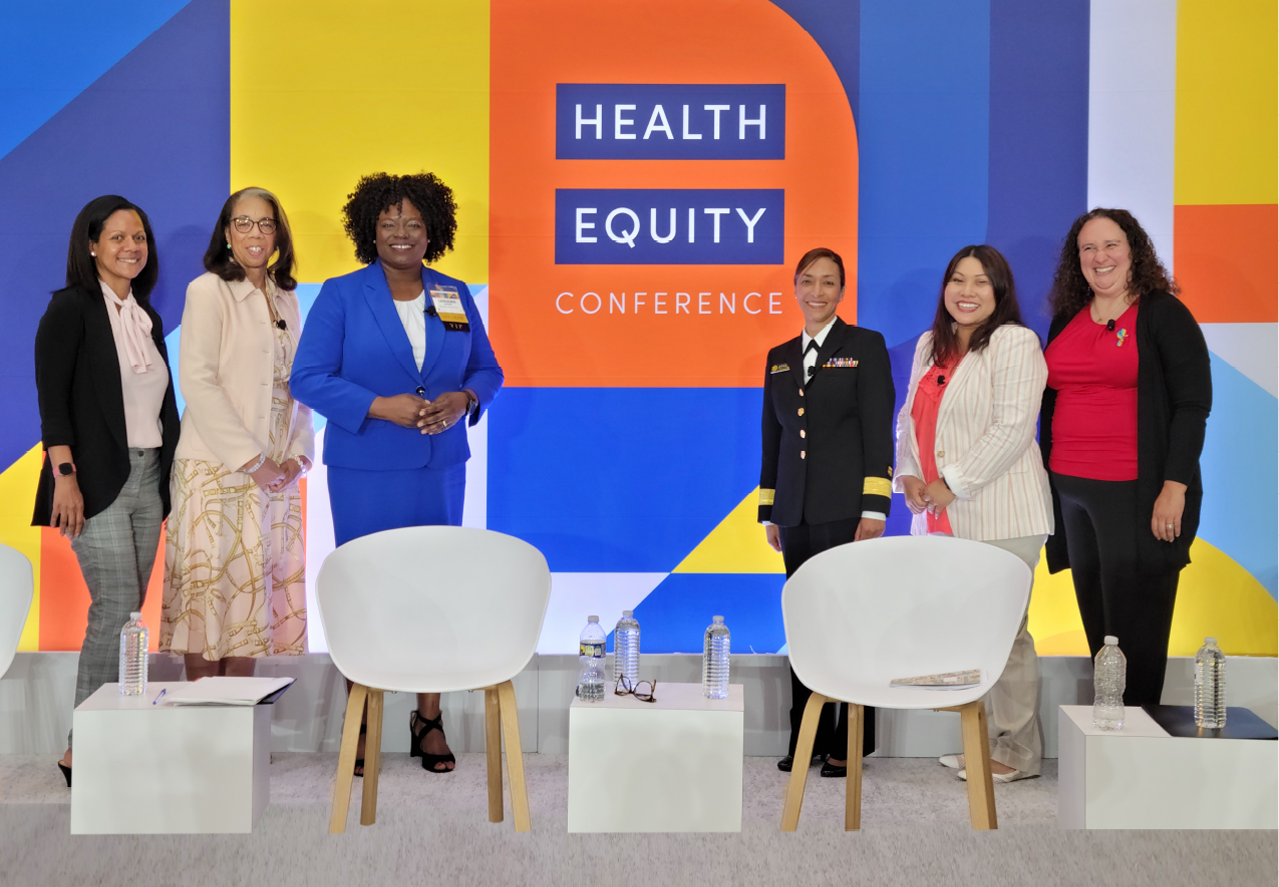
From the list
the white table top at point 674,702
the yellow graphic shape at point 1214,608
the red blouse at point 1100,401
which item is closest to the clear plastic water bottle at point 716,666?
the white table top at point 674,702

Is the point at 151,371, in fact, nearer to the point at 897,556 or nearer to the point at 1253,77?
the point at 897,556

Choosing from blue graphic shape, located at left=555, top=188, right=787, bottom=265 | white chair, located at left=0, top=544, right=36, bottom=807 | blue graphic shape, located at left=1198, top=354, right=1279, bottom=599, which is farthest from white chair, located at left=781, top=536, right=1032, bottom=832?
white chair, located at left=0, top=544, right=36, bottom=807

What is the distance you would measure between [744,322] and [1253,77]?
207 centimetres

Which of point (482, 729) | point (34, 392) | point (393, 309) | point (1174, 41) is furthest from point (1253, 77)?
point (34, 392)

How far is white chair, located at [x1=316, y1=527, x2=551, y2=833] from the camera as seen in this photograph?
109 inches

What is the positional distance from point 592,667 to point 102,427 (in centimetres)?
176

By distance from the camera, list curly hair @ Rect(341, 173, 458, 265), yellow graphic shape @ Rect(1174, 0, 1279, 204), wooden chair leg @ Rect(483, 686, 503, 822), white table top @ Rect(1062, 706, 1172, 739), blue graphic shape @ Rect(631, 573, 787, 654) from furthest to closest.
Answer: blue graphic shape @ Rect(631, 573, 787, 654) < yellow graphic shape @ Rect(1174, 0, 1279, 204) < curly hair @ Rect(341, 173, 458, 265) < wooden chair leg @ Rect(483, 686, 503, 822) < white table top @ Rect(1062, 706, 1172, 739)

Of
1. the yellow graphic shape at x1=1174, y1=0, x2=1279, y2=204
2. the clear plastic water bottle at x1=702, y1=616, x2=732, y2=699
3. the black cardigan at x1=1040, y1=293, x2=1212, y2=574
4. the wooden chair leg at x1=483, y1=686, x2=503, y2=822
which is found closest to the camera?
the clear plastic water bottle at x1=702, y1=616, x2=732, y2=699

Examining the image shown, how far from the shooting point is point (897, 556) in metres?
2.90

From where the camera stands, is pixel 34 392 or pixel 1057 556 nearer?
pixel 1057 556

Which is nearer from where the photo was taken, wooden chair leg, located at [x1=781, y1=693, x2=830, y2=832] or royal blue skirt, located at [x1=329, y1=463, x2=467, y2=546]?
wooden chair leg, located at [x1=781, y1=693, x2=830, y2=832]

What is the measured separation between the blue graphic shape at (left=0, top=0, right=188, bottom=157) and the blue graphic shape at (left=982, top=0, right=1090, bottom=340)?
3078 mm

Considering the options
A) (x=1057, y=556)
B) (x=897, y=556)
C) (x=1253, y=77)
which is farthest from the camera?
(x=1253, y=77)

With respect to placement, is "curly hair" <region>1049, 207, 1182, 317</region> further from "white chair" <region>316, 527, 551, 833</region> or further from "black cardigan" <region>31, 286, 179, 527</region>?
"black cardigan" <region>31, 286, 179, 527</region>
